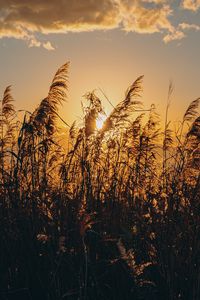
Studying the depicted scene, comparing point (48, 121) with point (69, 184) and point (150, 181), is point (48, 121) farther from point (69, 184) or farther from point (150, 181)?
point (150, 181)

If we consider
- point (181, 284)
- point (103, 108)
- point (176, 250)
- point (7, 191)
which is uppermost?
point (103, 108)

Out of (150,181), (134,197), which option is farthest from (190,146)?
(134,197)

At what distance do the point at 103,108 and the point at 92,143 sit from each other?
600 millimetres

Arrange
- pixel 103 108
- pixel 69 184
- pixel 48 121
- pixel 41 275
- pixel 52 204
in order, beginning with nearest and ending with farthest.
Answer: pixel 41 275, pixel 52 204, pixel 69 184, pixel 103 108, pixel 48 121

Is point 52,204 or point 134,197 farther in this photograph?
point 134,197

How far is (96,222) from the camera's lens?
485cm

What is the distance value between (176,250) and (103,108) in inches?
107

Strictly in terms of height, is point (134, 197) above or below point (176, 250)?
above

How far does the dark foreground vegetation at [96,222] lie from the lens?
4496 millimetres

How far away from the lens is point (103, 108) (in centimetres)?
685

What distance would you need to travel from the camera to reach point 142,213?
224 inches

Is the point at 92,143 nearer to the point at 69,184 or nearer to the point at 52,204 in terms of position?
the point at 69,184

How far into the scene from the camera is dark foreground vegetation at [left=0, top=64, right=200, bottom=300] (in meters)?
4.50

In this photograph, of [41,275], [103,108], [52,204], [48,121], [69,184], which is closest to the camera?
[41,275]
